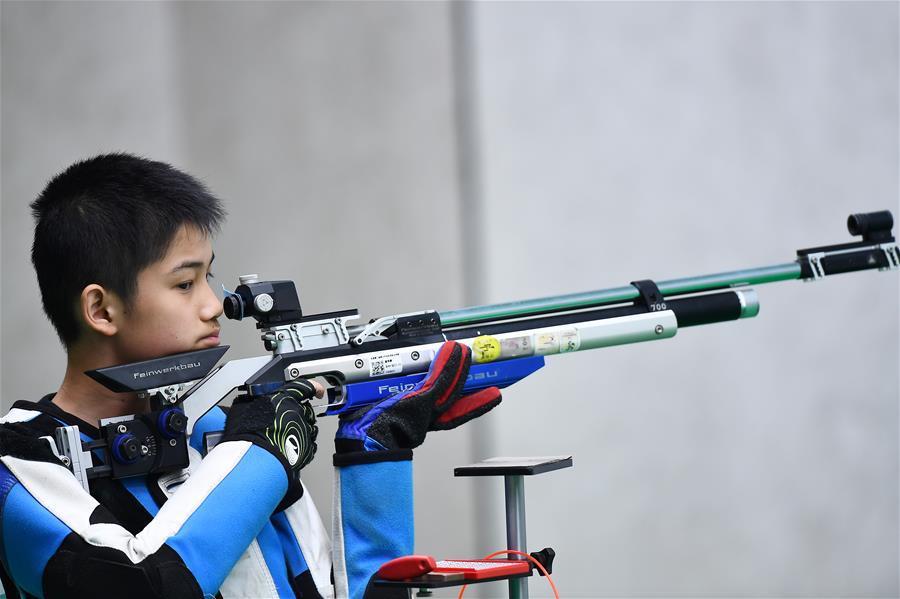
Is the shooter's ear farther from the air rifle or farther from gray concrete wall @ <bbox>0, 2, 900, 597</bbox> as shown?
gray concrete wall @ <bbox>0, 2, 900, 597</bbox>

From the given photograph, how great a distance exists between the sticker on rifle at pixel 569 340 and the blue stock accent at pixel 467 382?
45mm

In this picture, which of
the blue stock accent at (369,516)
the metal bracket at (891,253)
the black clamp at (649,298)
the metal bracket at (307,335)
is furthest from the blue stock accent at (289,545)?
the metal bracket at (891,253)

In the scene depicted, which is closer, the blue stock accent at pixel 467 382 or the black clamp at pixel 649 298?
the blue stock accent at pixel 467 382

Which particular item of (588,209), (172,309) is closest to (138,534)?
(172,309)

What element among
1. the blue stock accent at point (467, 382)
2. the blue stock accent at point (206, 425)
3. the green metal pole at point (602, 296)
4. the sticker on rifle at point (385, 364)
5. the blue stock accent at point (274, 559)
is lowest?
the blue stock accent at point (274, 559)

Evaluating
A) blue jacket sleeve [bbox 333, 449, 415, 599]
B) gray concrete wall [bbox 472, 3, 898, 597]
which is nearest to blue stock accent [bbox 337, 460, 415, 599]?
blue jacket sleeve [bbox 333, 449, 415, 599]

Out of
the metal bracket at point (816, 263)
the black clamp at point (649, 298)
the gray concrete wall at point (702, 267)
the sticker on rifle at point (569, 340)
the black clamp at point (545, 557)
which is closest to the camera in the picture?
the black clamp at point (545, 557)

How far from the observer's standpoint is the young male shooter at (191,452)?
1.26 meters

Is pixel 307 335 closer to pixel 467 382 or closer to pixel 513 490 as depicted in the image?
pixel 467 382

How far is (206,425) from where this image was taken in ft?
5.04

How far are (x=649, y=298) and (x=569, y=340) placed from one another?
210 mm

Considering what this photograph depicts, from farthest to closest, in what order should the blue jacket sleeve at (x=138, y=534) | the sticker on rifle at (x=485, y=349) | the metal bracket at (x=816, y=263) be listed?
1. the metal bracket at (x=816, y=263)
2. the sticker on rifle at (x=485, y=349)
3. the blue jacket sleeve at (x=138, y=534)

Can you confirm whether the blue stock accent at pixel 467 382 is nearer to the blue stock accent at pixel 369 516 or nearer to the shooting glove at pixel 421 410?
the shooting glove at pixel 421 410

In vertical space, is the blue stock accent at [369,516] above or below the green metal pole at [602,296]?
below
